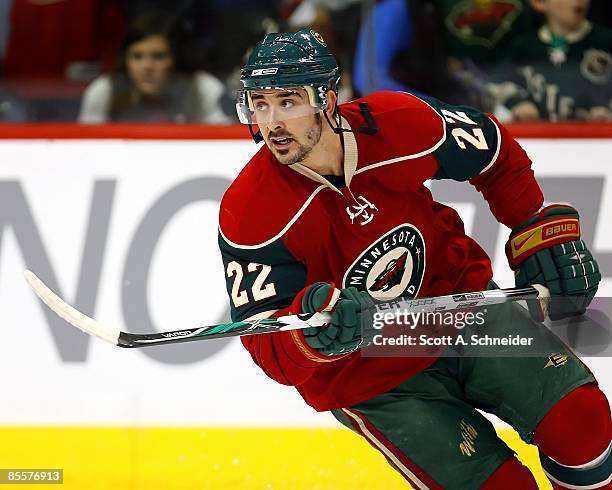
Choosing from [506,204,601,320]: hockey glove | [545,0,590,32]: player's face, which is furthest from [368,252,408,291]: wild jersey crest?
[545,0,590,32]: player's face

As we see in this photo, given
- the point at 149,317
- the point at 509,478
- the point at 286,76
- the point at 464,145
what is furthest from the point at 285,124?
the point at 149,317

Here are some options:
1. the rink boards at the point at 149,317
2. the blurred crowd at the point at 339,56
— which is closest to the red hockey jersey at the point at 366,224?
the rink boards at the point at 149,317

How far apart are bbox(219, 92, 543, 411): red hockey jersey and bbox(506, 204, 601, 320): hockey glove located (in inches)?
2.2

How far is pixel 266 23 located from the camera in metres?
3.95

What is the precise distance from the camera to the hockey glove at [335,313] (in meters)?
2.26

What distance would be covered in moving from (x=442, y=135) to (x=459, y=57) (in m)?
1.30

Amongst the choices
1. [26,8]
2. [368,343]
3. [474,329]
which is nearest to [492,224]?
[474,329]

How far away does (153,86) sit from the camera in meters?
3.88

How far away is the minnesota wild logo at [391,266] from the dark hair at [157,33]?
1.55 metres

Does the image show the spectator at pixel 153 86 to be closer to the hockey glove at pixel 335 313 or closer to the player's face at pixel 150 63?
the player's face at pixel 150 63

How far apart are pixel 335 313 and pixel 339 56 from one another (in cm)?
175

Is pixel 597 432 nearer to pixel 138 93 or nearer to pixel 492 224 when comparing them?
pixel 492 224

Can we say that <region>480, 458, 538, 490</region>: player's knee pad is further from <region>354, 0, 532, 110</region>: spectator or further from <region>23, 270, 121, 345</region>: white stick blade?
<region>354, 0, 532, 110</region>: spectator

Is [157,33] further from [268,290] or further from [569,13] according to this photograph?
[268,290]
